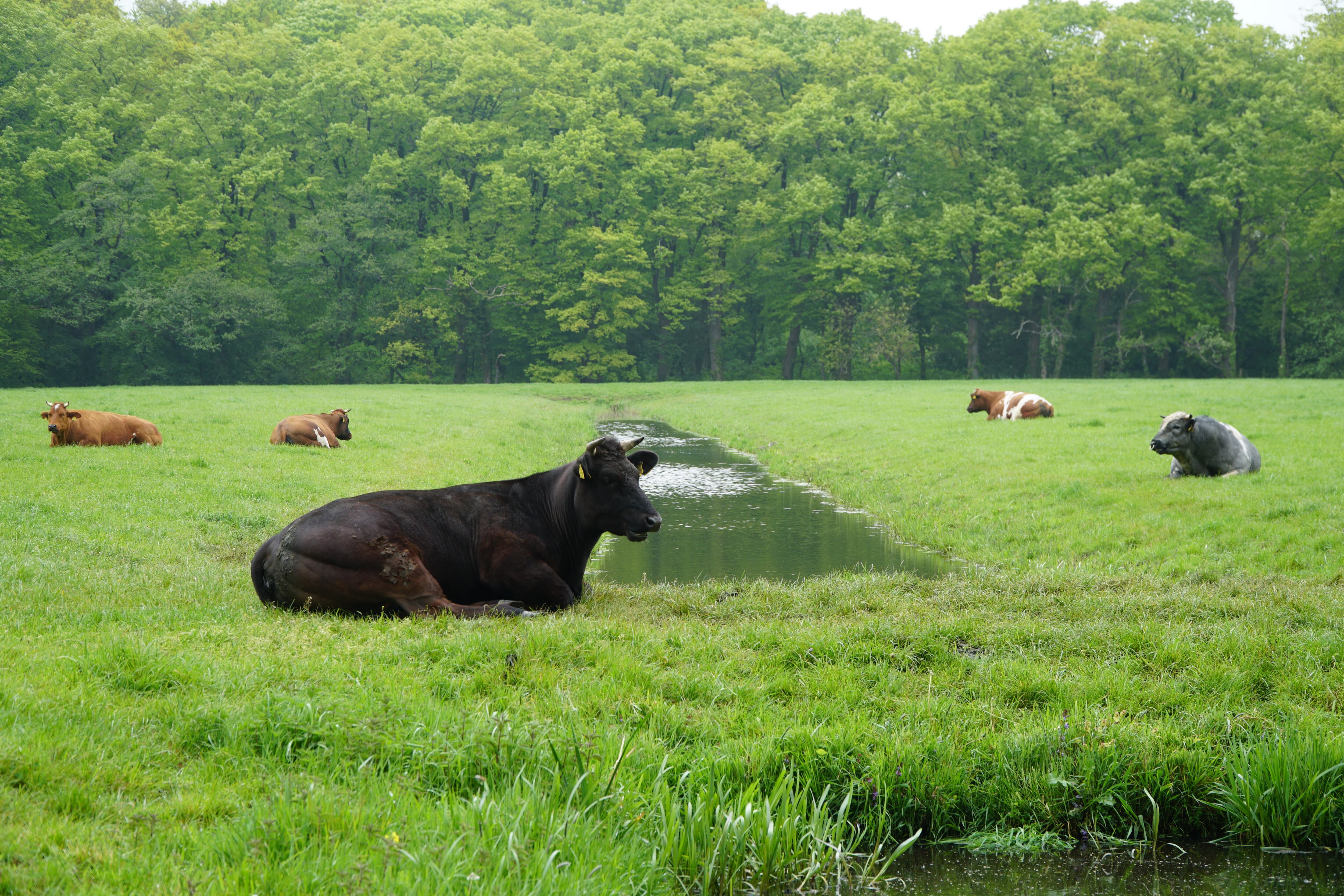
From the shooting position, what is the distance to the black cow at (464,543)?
710 cm

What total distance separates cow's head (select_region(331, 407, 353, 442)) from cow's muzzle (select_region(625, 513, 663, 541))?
13069mm

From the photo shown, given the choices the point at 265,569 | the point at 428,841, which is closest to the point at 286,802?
the point at 428,841

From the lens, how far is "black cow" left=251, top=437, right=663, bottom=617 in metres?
7.10

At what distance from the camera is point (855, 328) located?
6656 centimetres

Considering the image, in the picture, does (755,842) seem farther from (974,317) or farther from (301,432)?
(974,317)

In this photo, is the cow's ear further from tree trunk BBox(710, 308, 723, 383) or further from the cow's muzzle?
tree trunk BBox(710, 308, 723, 383)

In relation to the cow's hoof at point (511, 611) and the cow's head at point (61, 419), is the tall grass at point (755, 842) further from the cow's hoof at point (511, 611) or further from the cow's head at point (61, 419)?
the cow's head at point (61, 419)

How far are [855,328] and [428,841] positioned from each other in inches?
2572

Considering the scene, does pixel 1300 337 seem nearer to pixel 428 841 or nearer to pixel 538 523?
pixel 538 523

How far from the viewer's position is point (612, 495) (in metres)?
8.35

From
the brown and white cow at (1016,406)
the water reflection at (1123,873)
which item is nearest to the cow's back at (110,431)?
the water reflection at (1123,873)

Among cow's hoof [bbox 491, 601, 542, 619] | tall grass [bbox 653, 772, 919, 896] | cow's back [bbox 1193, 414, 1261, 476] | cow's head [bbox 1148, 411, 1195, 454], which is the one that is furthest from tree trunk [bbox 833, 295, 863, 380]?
tall grass [bbox 653, 772, 919, 896]

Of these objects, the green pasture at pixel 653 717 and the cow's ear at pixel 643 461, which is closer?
the green pasture at pixel 653 717

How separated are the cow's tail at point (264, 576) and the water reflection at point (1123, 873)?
506cm
